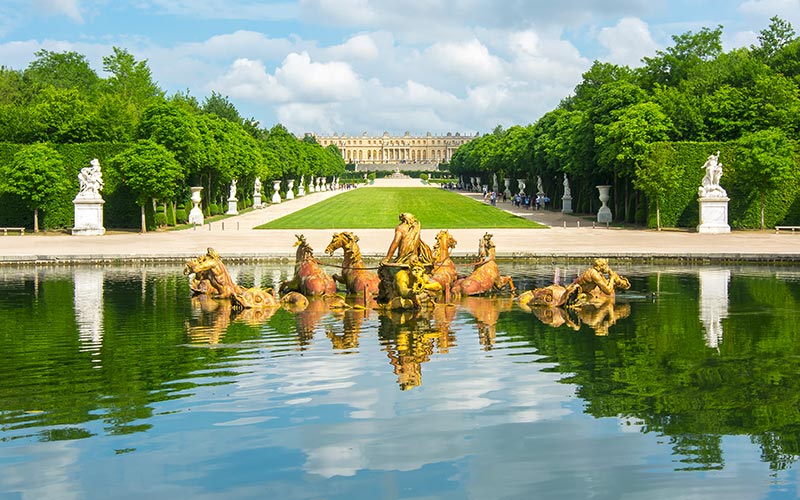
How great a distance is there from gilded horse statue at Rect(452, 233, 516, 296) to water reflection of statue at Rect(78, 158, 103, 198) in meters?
25.2

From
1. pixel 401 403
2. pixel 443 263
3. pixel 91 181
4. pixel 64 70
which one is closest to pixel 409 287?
pixel 443 263

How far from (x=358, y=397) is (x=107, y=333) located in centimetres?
631

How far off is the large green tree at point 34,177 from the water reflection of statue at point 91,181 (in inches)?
46.7

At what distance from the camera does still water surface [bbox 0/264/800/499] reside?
8.69m

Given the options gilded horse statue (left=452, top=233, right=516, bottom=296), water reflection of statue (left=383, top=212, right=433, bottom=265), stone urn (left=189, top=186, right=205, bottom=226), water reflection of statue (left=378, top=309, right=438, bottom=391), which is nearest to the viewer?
water reflection of statue (left=378, top=309, right=438, bottom=391)

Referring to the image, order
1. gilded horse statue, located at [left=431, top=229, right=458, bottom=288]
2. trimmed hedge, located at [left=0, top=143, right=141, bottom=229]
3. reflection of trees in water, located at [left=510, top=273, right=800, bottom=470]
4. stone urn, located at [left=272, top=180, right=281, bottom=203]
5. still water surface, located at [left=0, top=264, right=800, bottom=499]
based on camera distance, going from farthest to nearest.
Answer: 1. stone urn, located at [left=272, top=180, right=281, bottom=203]
2. trimmed hedge, located at [left=0, top=143, right=141, bottom=229]
3. gilded horse statue, located at [left=431, top=229, right=458, bottom=288]
4. reflection of trees in water, located at [left=510, top=273, right=800, bottom=470]
5. still water surface, located at [left=0, top=264, right=800, bottom=499]

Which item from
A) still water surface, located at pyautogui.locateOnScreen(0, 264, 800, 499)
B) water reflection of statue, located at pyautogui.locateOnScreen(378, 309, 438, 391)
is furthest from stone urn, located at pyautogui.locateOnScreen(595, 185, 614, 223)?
water reflection of statue, located at pyautogui.locateOnScreen(378, 309, 438, 391)

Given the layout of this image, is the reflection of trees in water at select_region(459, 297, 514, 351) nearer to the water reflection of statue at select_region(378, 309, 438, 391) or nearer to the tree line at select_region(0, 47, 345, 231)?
the water reflection of statue at select_region(378, 309, 438, 391)

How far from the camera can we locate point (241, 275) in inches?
1008

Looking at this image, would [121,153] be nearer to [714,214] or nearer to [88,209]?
[88,209]

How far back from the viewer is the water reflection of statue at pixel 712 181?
4166cm

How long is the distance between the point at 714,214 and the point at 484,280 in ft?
79.0

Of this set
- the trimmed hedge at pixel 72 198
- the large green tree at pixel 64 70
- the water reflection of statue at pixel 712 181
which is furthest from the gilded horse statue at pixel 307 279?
the large green tree at pixel 64 70

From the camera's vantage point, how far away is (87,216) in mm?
41406
